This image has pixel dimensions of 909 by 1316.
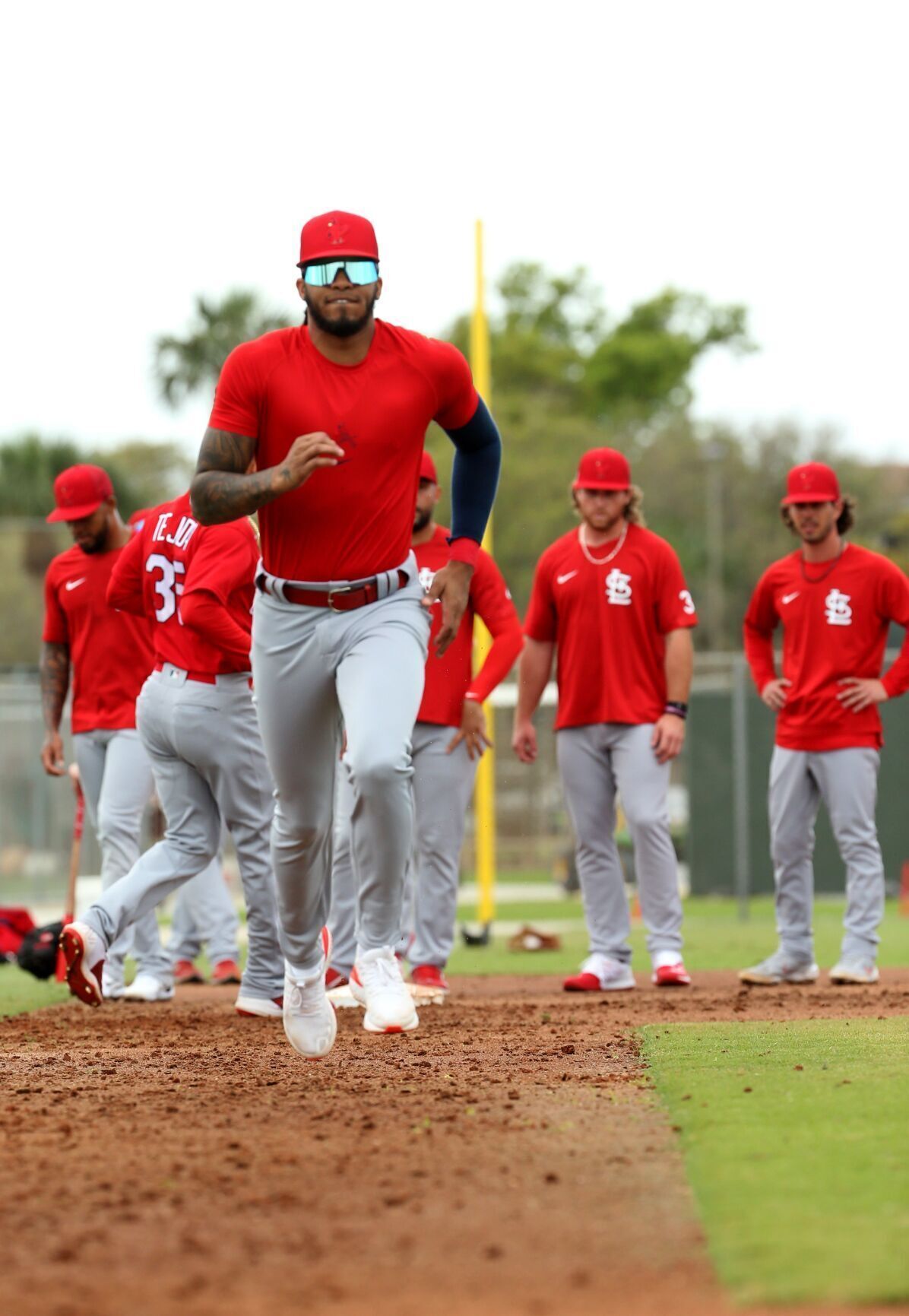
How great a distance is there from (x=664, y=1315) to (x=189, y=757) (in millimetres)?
5193

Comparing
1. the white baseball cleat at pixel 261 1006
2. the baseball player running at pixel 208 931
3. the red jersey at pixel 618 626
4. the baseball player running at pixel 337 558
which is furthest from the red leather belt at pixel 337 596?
the baseball player running at pixel 208 931

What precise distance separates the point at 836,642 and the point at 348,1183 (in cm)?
618

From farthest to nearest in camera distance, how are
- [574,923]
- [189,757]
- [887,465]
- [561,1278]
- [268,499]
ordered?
[887,465], [574,923], [189,757], [268,499], [561,1278]

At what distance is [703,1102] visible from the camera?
472 centimetres

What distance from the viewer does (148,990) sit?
9234 millimetres

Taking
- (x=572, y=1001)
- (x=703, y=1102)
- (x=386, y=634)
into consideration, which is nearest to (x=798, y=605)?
(x=572, y=1001)

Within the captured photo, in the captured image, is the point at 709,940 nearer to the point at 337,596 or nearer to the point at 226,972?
the point at 226,972

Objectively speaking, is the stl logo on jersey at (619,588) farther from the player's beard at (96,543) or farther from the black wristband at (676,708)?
the player's beard at (96,543)

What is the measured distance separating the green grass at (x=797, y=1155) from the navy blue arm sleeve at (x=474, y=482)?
1747 mm

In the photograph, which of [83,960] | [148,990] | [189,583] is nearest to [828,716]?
[189,583]

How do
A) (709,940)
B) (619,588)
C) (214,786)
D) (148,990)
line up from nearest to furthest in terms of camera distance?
1. (214,786)
2. (148,990)
3. (619,588)
4. (709,940)

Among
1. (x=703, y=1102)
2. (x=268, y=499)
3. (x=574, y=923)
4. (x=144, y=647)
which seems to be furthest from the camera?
(x=574, y=923)

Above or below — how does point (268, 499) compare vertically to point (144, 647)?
above

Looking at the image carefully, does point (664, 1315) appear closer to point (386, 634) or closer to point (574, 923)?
point (386, 634)
